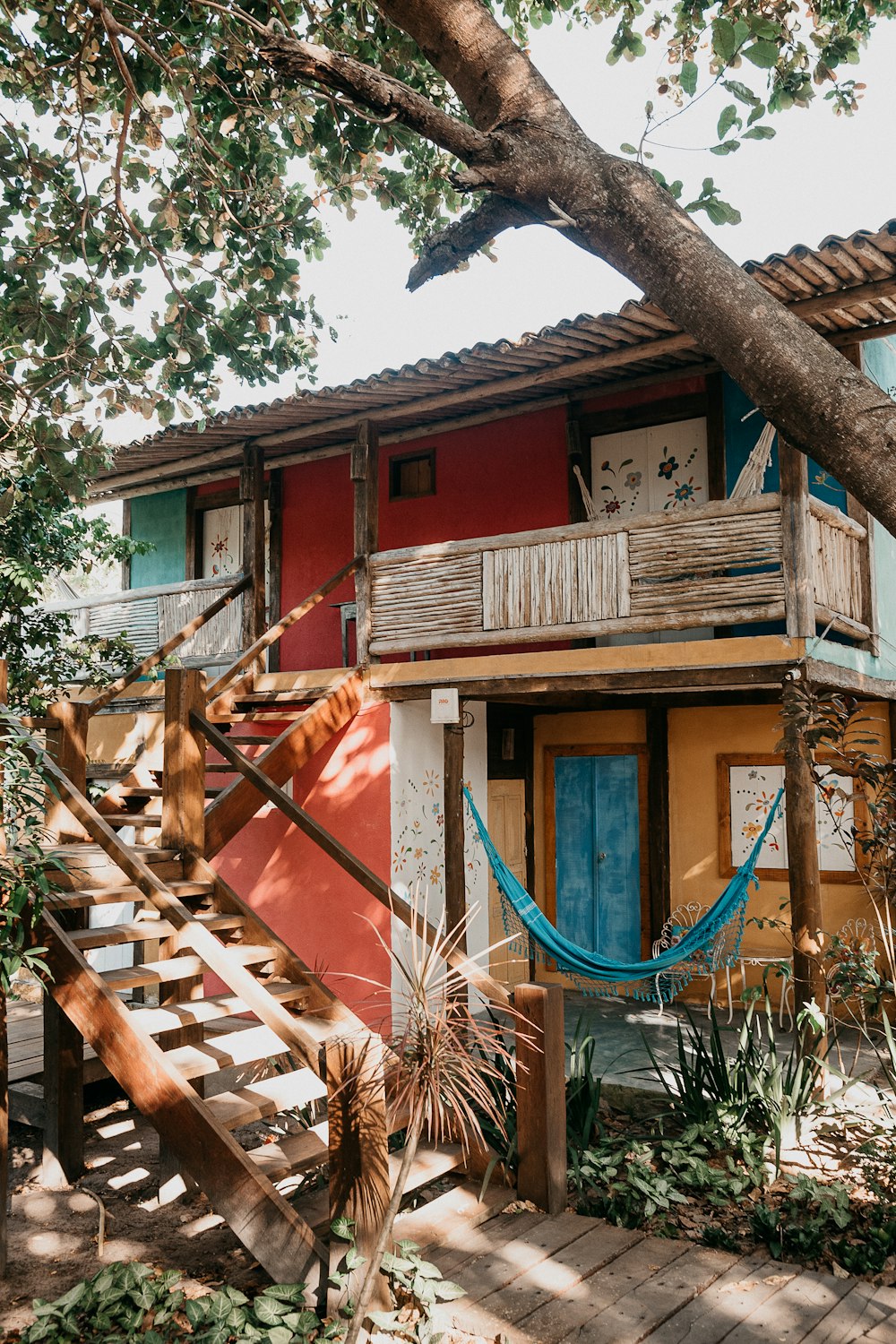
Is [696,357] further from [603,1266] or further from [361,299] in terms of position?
[361,299]

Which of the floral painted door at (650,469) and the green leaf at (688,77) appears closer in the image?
the green leaf at (688,77)

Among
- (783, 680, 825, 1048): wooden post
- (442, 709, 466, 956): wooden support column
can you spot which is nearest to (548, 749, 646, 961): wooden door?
(442, 709, 466, 956): wooden support column

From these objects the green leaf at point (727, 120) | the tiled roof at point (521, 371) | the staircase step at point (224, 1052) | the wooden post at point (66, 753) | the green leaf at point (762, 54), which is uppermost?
the tiled roof at point (521, 371)

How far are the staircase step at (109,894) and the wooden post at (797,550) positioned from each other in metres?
3.53

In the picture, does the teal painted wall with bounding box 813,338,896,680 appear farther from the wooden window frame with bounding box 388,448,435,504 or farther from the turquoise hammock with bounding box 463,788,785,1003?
the wooden window frame with bounding box 388,448,435,504

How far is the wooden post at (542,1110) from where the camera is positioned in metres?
4.11

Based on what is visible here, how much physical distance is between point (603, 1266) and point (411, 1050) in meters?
1.34

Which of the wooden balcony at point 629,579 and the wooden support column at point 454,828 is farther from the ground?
the wooden balcony at point 629,579

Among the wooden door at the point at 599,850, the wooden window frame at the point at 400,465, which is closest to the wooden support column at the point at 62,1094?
the wooden door at the point at 599,850

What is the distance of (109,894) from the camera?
13.9ft

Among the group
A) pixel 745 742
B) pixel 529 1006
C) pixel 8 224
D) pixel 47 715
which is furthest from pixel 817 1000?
pixel 8 224

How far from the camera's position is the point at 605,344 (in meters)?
6.15

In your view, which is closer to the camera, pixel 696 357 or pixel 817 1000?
pixel 817 1000

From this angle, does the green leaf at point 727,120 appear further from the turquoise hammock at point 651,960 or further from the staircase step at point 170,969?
the turquoise hammock at point 651,960
